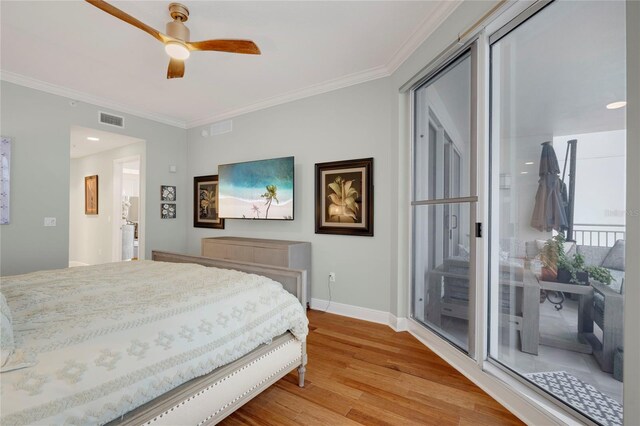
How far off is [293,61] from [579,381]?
10.7 ft

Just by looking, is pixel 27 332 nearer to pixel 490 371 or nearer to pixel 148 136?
pixel 490 371

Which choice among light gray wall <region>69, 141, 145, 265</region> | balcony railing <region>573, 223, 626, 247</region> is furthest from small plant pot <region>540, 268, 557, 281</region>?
light gray wall <region>69, 141, 145, 265</region>

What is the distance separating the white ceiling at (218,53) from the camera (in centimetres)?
209

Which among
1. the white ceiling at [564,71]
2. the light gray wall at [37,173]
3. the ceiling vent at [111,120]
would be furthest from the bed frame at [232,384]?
the ceiling vent at [111,120]

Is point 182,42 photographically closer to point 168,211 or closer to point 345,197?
point 345,197

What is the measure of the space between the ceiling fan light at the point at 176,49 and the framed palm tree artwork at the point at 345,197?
1.73 meters

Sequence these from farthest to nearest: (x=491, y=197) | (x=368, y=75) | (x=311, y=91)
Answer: (x=311, y=91) → (x=368, y=75) → (x=491, y=197)

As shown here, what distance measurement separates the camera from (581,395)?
1.43m

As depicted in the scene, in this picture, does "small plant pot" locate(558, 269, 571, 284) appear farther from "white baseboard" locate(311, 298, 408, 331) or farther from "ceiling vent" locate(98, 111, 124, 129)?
"ceiling vent" locate(98, 111, 124, 129)

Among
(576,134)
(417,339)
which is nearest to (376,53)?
(576,134)

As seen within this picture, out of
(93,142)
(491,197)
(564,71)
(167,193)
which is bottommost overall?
(491,197)

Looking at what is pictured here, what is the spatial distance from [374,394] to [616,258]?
59.6 inches

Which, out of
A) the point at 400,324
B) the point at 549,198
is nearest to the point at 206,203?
the point at 400,324

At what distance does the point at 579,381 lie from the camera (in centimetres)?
146
